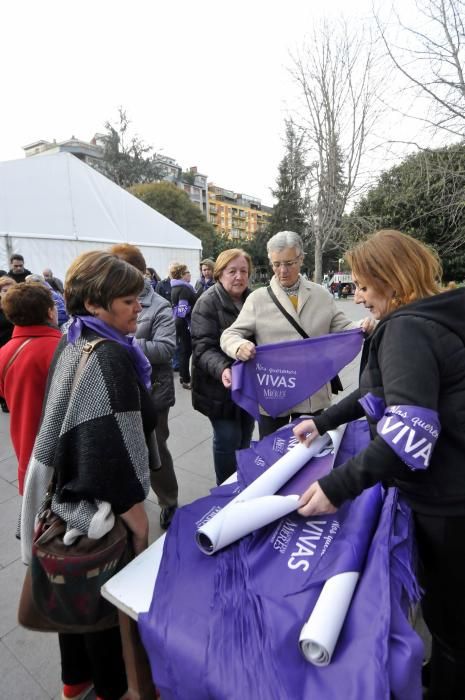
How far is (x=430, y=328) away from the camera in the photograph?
3.56 feet

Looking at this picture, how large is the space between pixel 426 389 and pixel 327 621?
2.09 feet

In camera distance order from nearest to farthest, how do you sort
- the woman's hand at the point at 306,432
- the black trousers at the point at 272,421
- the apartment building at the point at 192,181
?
the woman's hand at the point at 306,432 < the black trousers at the point at 272,421 < the apartment building at the point at 192,181

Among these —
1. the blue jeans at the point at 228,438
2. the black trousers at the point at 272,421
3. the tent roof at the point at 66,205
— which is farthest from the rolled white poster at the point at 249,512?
the tent roof at the point at 66,205

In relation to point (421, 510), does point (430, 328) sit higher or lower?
higher

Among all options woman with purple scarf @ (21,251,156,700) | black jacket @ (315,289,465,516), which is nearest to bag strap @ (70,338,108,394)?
Answer: woman with purple scarf @ (21,251,156,700)

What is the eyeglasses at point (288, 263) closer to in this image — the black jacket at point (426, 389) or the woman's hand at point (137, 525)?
the black jacket at point (426, 389)

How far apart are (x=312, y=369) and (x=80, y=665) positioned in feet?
6.06

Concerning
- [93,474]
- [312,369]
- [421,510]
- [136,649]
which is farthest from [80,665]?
[312,369]

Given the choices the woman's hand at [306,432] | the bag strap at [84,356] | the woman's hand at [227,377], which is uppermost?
the bag strap at [84,356]

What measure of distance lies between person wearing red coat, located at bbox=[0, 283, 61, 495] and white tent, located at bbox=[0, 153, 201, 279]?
8.58m

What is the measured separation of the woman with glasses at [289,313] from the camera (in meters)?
2.41

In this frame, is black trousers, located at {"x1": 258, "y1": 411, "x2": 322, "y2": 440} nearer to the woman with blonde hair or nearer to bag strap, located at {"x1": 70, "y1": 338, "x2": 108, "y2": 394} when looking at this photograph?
the woman with blonde hair

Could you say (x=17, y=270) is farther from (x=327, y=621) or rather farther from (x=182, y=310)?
(x=327, y=621)

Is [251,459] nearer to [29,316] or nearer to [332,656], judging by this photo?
[332,656]
